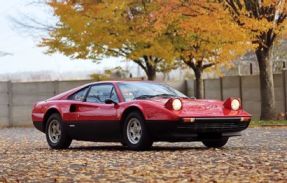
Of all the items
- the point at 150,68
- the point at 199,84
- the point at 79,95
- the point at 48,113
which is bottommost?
the point at 48,113

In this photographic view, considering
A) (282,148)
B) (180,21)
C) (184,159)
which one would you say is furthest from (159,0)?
(184,159)

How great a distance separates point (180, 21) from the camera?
24875mm

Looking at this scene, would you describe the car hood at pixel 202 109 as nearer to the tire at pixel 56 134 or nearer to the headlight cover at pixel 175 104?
the headlight cover at pixel 175 104

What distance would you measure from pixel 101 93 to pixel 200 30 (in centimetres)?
1116

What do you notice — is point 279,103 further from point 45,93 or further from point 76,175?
point 76,175

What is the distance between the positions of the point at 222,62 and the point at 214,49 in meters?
0.94

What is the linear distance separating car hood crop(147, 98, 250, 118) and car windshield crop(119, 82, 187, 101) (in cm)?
48

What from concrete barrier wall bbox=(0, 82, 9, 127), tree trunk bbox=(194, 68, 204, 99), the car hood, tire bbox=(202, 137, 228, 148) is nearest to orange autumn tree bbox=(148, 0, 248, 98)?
tree trunk bbox=(194, 68, 204, 99)

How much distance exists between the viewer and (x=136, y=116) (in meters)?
11.6

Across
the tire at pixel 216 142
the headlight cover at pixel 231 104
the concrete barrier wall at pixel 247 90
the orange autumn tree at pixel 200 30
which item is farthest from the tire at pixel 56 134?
the concrete barrier wall at pixel 247 90

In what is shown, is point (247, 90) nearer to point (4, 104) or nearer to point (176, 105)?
point (4, 104)

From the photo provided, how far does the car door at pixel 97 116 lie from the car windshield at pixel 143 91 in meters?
0.22

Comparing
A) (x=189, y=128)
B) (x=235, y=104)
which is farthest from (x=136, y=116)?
(x=235, y=104)

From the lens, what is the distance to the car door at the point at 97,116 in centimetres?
1210
